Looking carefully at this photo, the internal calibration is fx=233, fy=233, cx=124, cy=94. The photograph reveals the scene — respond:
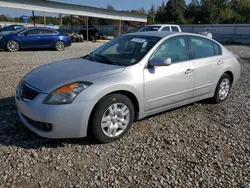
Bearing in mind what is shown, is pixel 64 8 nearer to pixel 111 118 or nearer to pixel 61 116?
→ pixel 111 118

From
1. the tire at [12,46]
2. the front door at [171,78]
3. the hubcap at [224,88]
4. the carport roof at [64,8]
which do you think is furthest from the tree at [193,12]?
the front door at [171,78]

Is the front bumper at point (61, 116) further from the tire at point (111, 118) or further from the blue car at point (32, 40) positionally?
the blue car at point (32, 40)

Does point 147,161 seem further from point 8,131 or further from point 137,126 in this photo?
point 8,131

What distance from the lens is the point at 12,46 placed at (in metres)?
12.5

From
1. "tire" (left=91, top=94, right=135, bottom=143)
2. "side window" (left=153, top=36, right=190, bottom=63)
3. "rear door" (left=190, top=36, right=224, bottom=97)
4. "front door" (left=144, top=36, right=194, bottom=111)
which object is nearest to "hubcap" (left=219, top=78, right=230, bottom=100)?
"rear door" (left=190, top=36, right=224, bottom=97)

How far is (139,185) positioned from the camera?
246 centimetres

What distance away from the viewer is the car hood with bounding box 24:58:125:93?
2.99 metres

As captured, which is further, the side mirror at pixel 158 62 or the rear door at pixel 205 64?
the rear door at pixel 205 64

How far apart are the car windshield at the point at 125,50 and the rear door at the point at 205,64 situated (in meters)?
0.90

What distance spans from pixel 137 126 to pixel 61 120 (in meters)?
1.38

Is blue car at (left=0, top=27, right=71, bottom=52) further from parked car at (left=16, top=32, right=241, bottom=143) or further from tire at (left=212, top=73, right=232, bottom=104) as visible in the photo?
tire at (left=212, top=73, right=232, bottom=104)

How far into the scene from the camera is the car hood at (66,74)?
2988mm

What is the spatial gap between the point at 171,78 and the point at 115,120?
3.86ft

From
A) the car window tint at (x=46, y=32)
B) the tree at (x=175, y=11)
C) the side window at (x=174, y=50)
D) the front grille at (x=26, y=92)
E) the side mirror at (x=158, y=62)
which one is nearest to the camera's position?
the front grille at (x=26, y=92)
